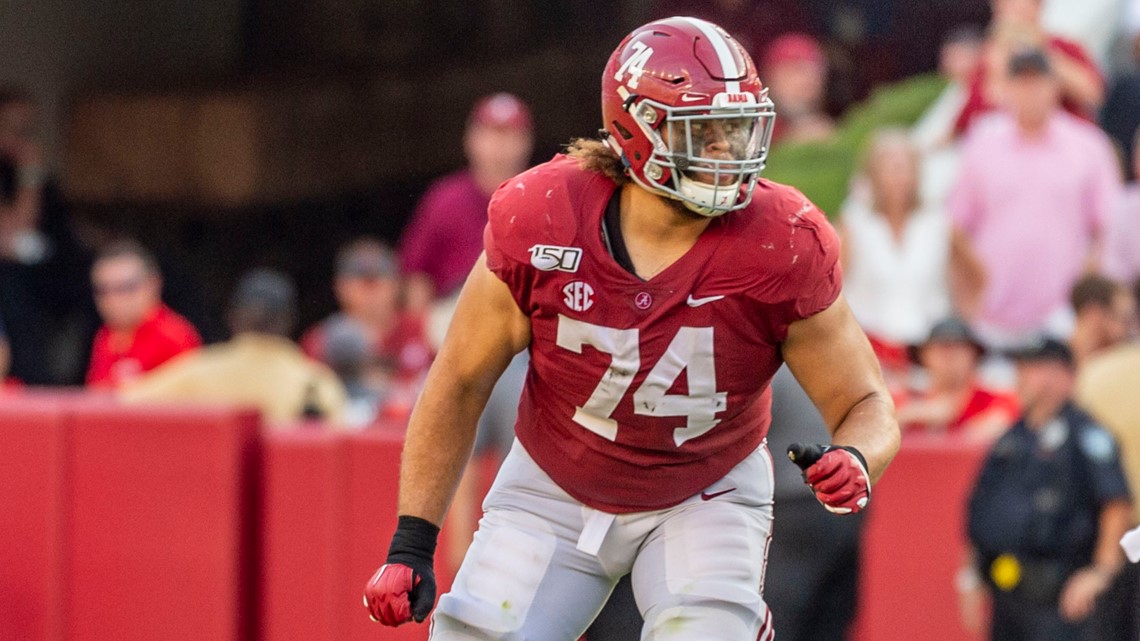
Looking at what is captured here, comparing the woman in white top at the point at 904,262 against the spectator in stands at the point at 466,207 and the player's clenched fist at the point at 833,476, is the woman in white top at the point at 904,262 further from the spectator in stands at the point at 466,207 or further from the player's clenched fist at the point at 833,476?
the player's clenched fist at the point at 833,476

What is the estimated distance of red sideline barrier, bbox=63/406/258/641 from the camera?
7.69 m

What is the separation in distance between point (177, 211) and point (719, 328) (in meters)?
8.97

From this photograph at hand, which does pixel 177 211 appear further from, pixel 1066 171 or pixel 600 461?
pixel 600 461

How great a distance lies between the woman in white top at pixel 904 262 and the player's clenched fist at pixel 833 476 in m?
4.79

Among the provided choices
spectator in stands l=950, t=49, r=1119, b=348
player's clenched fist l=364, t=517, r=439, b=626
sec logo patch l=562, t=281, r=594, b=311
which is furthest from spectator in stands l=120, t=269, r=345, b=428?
sec logo patch l=562, t=281, r=594, b=311

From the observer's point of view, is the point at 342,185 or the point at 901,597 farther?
the point at 342,185

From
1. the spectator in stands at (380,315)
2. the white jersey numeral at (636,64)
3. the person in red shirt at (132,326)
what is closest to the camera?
the white jersey numeral at (636,64)

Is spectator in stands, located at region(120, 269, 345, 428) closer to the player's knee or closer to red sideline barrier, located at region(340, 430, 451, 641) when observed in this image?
red sideline barrier, located at region(340, 430, 451, 641)

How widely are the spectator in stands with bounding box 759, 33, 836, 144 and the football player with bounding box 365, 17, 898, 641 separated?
5.85 metres

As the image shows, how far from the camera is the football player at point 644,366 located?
13.6ft

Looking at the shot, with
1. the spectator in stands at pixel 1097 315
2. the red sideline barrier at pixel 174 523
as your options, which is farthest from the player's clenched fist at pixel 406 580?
the spectator in stands at pixel 1097 315

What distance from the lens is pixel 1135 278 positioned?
29.4ft

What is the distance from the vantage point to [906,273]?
873 centimetres

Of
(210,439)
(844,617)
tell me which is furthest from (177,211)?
(844,617)
